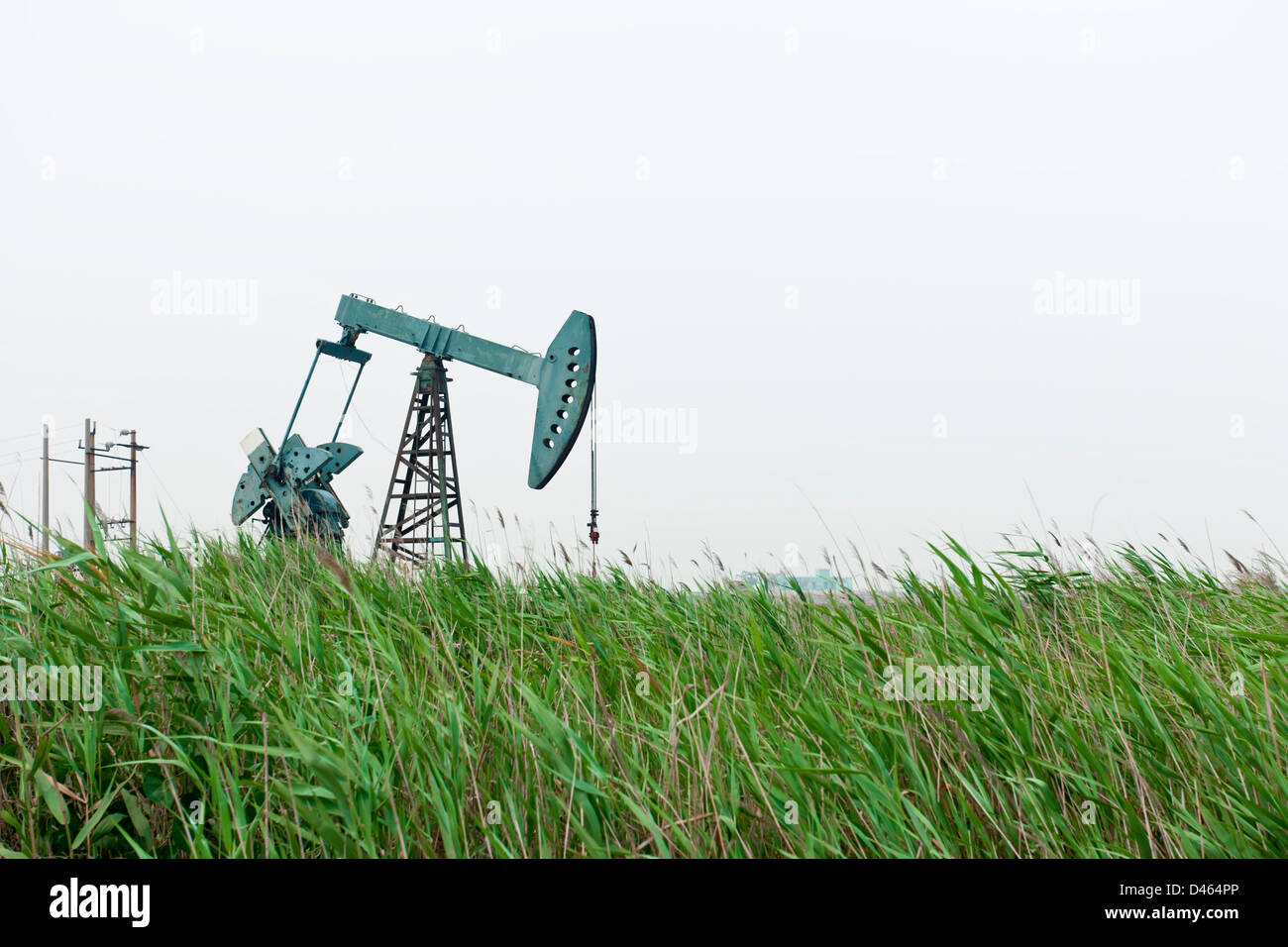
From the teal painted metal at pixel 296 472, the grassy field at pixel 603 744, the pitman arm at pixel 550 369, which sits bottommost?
the grassy field at pixel 603 744

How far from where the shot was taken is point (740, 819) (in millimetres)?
2484

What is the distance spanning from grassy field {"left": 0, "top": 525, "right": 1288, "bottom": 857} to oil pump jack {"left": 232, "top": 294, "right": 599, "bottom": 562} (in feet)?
31.8

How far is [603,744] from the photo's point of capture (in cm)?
278

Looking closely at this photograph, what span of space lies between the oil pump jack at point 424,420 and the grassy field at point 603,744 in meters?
9.71

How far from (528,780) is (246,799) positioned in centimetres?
97
